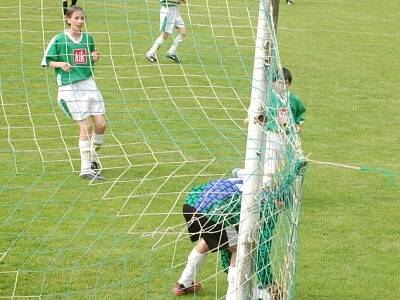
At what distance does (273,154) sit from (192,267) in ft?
3.36

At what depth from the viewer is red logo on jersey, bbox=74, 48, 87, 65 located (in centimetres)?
887

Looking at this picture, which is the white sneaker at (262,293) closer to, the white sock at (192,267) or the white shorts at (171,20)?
the white sock at (192,267)

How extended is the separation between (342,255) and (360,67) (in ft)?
33.9

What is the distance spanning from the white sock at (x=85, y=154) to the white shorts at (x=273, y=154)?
12.1 feet

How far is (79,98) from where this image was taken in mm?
9070

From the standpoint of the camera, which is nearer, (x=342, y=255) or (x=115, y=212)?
(x=342, y=255)

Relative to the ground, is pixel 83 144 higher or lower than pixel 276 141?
lower

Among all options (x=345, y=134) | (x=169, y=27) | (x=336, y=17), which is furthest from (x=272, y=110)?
(x=336, y=17)

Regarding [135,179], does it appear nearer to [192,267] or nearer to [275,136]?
[192,267]

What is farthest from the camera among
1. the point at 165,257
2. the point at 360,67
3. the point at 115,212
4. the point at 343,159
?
the point at 360,67

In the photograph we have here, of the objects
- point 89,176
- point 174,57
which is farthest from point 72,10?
point 174,57

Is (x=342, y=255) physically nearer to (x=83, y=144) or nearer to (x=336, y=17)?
(x=83, y=144)

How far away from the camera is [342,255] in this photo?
7320mm

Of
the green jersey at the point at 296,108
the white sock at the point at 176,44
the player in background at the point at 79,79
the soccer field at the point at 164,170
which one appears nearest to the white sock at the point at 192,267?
the soccer field at the point at 164,170
